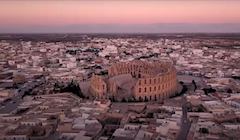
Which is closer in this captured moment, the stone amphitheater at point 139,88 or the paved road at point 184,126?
the paved road at point 184,126

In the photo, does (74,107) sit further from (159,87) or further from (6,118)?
(159,87)

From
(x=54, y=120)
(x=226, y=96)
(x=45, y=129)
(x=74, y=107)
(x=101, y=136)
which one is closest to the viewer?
(x=101, y=136)

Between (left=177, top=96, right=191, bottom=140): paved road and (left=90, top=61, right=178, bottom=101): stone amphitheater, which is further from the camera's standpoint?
(left=90, top=61, right=178, bottom=101): stone amphitheater

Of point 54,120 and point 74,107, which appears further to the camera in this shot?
point 74,107

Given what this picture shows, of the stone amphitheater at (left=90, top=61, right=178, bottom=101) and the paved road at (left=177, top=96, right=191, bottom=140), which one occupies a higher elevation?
the stone amphitheater at (left=90, top=61, right=178, bottom=101)

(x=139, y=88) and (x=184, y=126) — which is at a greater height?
(x=139, y=88)

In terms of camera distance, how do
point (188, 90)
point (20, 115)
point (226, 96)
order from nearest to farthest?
point (20, 115) < point (226, 96) < point (188, 90)

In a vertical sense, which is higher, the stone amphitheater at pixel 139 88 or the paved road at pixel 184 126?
the stone amphitheater at pixel 139 88

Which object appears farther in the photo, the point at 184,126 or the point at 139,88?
the point at 139,88

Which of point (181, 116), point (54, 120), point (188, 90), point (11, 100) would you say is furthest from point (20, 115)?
point (188, 90)

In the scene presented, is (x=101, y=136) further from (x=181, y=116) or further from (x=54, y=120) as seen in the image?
(x=181, y=116)

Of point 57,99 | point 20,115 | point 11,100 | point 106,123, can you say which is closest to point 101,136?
point 106,123
